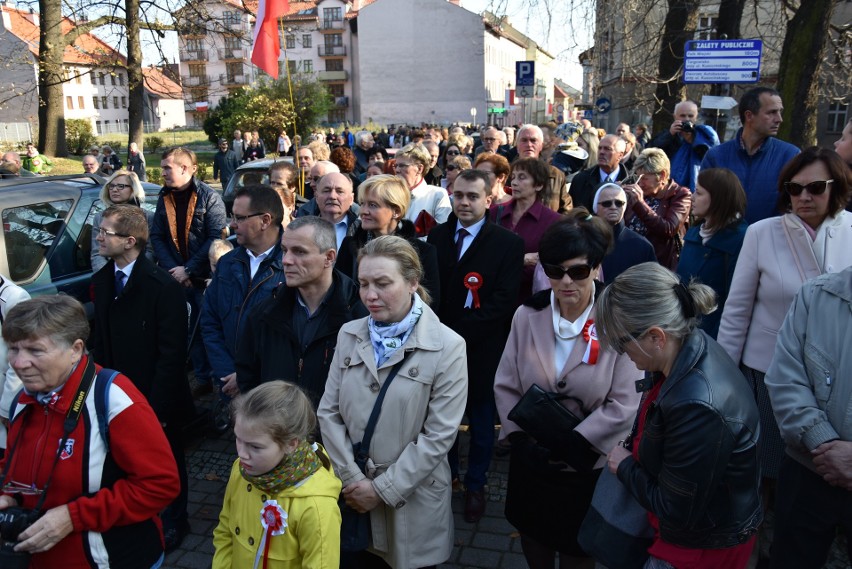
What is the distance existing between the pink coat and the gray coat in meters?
0.59

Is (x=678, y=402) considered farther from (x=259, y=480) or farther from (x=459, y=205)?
(x=459, y=205)

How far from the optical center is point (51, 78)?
59.2 ft

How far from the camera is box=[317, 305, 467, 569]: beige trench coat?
2.79 m

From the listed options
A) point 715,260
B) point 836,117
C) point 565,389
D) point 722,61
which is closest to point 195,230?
point 565,389

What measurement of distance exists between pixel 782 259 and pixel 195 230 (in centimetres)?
445

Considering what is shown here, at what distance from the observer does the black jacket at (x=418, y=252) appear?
3.94 m

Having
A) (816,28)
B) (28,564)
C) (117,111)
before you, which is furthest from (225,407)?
(117,111)

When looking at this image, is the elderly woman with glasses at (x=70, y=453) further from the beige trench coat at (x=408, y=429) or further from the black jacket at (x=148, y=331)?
the black jacket at (x=148, y=331)

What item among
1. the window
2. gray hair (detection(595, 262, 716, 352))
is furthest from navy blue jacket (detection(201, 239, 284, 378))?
the window

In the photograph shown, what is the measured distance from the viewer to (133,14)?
1642 centimetres

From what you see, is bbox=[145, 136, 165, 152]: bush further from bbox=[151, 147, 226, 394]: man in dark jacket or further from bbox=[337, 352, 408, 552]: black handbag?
bbox=[337, 352, 408, 552]: black handbag

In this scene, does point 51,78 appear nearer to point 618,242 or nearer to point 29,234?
point 29,234

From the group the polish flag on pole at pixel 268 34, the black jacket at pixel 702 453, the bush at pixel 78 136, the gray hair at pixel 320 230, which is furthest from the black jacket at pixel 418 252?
the bush at pixel 78 136

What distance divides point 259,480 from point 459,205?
2.45 meters
